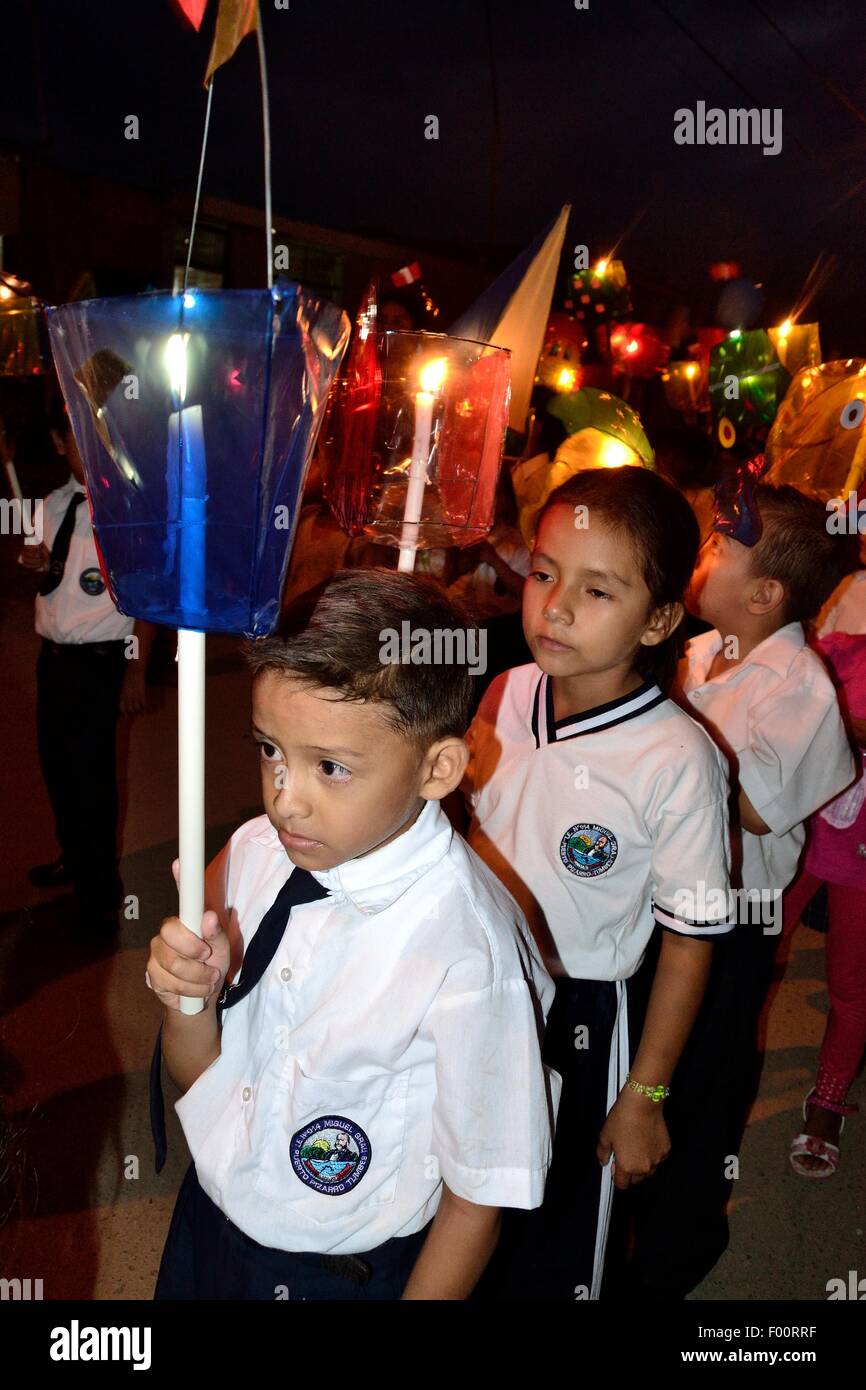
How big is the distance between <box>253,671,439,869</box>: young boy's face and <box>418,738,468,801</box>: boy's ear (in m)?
0.06

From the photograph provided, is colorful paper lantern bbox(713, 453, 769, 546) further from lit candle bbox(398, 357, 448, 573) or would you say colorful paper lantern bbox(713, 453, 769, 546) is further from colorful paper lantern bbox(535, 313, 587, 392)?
colorful paper lantern bbox(535, 313, 587, 392)

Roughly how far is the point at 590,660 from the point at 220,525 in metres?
0.92

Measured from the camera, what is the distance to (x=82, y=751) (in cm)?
340

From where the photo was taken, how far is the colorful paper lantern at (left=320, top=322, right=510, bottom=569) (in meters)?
1.33

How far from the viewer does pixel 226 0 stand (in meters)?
0.77

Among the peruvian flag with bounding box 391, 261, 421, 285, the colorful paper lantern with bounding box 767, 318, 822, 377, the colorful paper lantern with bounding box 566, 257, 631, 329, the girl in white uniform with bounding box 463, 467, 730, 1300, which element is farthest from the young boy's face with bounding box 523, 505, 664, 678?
the colorful paper lantern with bounding box 566, 257, 631, 329

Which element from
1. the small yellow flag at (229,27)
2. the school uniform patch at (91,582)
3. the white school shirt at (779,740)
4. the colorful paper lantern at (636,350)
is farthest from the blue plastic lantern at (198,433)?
the colorful paper lantern at (636,350)

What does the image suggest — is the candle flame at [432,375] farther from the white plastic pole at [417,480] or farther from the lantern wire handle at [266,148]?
the lantern wire handle at [266,148]

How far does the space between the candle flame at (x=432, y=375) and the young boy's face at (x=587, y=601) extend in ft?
1.22

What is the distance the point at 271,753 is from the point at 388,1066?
380 mm

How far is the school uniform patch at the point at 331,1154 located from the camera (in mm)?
1157

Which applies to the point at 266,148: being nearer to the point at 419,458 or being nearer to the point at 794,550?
the point at 419,458

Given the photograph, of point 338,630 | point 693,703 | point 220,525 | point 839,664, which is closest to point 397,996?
point 338,630
